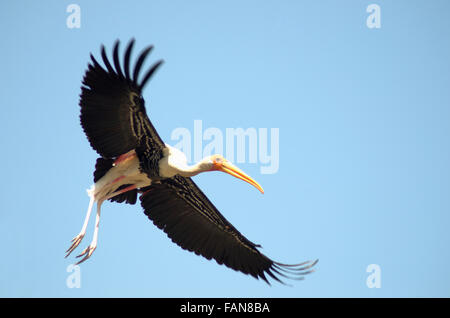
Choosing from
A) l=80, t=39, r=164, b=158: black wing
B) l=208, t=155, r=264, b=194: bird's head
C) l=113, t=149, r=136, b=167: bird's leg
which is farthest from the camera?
l=113, t=149, r=136, b=167: bird's leg

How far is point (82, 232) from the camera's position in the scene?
1748 cm

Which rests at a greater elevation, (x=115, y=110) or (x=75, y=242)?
(x=115, y=110)

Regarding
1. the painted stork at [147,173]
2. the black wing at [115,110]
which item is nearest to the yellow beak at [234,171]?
the painted stork at [147,173]

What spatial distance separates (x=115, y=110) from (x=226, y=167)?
2937mm

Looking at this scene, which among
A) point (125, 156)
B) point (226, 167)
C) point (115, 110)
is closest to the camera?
point (115, 110)

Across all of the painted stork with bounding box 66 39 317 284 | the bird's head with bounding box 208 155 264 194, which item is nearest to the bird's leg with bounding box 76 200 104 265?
the painted stork with bounding box 66 39 317 284

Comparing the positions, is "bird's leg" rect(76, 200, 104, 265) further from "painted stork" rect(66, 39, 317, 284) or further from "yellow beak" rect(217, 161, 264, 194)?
"yellow beak" rect(217, 161, 264, 194)

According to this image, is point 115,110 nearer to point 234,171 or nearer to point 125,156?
point 125,156

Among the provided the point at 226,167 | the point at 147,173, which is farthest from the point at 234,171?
the point at 147,173

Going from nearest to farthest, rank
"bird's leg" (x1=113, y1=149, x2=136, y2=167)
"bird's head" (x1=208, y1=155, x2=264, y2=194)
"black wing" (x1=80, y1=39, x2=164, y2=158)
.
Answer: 1. "black wing" (x1=80, y1=39, x2=164, y2=158)
2. "bird's head" (x1=208, y1=155, x2=264, y2=194)
3. "bird's leg" (x1=113, y1=149, x2=136, y2=167)

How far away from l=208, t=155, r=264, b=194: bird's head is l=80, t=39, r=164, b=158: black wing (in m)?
1.31

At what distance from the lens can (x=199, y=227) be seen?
19.8 m

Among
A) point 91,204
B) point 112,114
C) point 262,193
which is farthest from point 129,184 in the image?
point 262,193

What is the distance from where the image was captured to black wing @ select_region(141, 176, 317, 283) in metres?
19.3
